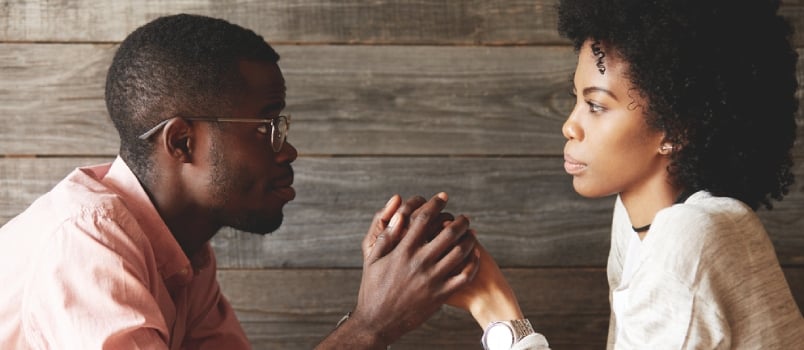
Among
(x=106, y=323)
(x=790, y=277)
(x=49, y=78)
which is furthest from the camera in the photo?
(x=790, y=277)

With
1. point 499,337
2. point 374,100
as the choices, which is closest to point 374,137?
point 374,100

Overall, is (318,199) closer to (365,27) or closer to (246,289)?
(246,289)

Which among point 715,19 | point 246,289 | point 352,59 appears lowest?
point 246,289

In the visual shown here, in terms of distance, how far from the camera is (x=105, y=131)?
1537 mm

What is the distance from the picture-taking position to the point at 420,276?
3.79 ft

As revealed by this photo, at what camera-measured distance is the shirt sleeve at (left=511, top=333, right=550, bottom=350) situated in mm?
1108

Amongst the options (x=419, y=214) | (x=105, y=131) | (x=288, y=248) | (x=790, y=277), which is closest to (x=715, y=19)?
(x=419, y=214)

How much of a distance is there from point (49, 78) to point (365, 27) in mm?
601

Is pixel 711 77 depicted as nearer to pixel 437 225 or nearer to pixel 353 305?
pixel 437 225

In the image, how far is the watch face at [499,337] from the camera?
1136 millimetres

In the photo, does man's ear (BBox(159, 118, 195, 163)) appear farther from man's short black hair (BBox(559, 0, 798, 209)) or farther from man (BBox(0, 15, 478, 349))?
man's short black hair (BBox(559, 0, 798, 209))

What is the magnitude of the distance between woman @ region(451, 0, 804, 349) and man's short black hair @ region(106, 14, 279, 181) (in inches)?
19.3

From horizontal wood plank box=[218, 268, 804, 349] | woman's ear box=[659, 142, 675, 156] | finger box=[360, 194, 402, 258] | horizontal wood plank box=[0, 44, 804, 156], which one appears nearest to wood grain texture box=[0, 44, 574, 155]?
horizontal wood plank box=[0, 44, 804, 156]

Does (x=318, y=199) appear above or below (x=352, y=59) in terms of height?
below
